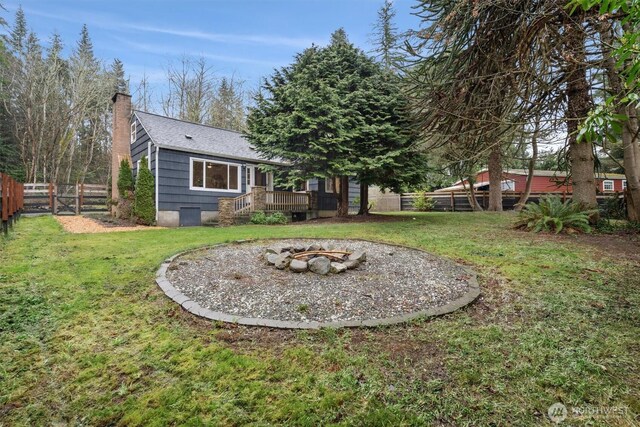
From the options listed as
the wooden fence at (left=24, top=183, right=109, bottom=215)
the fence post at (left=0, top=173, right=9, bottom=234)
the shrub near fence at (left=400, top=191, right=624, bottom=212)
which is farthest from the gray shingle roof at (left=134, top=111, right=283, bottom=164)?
the shrub near fence at (left=400, top=191, right=624, bottom=212)

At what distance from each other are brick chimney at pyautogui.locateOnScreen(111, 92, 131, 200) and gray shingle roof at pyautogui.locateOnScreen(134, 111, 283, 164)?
1.22 metres

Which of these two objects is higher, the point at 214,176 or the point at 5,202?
the point at 214,176

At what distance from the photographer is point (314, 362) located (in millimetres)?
2299

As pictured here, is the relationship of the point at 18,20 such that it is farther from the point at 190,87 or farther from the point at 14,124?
the point at 190,87

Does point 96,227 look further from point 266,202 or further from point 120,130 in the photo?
point 266,202

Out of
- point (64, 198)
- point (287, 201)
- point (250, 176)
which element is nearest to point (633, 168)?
point (287, 201)

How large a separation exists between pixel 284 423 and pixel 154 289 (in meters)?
2.87

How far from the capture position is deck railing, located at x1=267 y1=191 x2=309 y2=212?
42.8 feet

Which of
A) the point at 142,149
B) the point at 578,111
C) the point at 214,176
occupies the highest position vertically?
the point at 142,149

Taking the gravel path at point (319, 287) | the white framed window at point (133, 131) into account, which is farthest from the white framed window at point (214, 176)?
the gravel path at point (319, 287)

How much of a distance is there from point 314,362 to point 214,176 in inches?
487

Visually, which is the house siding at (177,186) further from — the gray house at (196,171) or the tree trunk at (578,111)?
the tree trunk at (578,111)

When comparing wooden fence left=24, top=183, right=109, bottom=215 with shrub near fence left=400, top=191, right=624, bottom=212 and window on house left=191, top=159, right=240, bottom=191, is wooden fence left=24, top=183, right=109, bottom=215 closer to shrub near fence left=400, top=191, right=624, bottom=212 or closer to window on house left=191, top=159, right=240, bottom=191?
window on house left=191, top=159, right=240, bottom=191

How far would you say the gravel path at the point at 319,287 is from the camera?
3.25 metres
